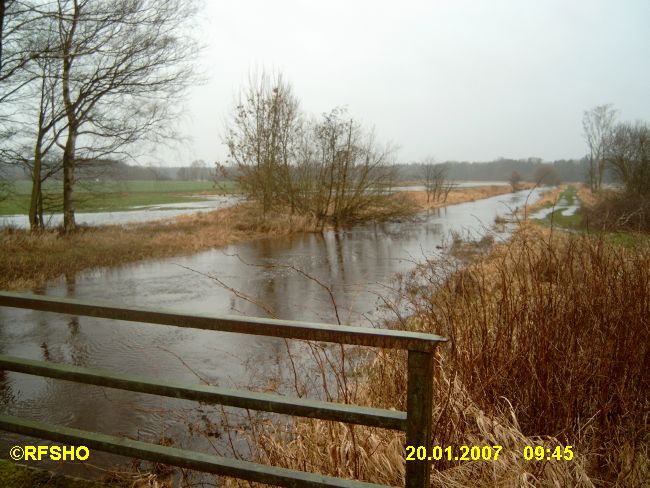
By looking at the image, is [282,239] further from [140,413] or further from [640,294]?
[640,294]

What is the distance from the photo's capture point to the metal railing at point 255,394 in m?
1.73

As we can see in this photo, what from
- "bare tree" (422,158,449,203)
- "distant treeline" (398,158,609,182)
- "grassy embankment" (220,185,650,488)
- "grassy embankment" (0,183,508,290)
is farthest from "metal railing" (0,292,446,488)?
"distant treeline" (398,158,609,182)

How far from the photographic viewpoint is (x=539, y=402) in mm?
3527

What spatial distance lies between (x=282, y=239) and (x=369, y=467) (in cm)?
1769

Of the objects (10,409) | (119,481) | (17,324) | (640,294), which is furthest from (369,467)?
(17,324)

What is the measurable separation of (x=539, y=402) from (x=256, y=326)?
106 inches

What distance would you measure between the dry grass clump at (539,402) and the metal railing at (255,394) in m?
1.06

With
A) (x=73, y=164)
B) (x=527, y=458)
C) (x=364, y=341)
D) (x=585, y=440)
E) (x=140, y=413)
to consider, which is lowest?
(x=140, y=413)

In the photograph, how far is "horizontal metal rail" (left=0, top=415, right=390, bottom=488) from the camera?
1932 mm

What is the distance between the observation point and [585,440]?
3438 mm
